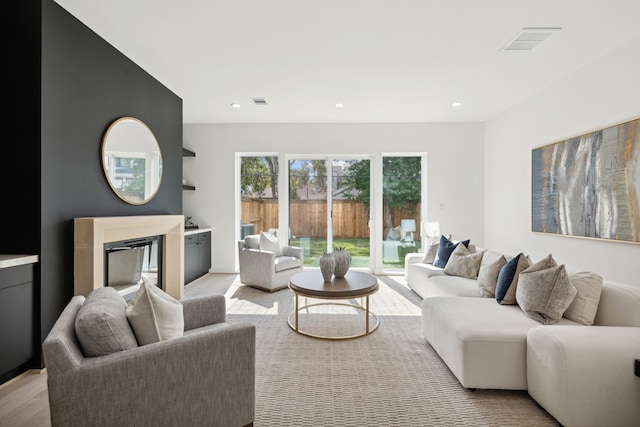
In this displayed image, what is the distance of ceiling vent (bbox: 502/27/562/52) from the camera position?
2.79 meters

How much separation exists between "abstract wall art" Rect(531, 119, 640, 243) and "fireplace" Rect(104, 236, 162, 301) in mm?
4476

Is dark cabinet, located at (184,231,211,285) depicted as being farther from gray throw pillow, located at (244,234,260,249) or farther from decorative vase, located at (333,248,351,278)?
decorative vase, located at (333,248,351,278)

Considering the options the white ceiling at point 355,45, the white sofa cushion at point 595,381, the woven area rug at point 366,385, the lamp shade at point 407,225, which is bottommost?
the woven area rug at point 366,385

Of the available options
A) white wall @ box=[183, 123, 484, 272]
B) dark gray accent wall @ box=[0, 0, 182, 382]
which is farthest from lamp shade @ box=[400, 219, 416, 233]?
dark gray accent wall @ box=[0, 0, 182, 382]

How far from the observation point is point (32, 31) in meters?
2.36

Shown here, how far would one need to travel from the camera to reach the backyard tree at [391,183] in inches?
236

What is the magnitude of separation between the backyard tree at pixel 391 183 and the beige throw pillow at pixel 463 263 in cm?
202

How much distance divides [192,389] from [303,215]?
4.58m

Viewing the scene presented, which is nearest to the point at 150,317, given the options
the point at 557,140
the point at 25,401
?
the point at 25,401

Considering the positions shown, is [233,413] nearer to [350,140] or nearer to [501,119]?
[350,140]

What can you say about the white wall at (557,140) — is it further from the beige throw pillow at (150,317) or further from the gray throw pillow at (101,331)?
the gray throw pillow at (101,331)

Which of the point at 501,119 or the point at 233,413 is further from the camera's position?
the point at 501,119

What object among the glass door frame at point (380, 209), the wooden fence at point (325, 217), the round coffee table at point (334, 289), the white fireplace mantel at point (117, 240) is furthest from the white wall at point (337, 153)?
the round coffee table at point (334, 289)

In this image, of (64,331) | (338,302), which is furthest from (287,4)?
(338,302)
